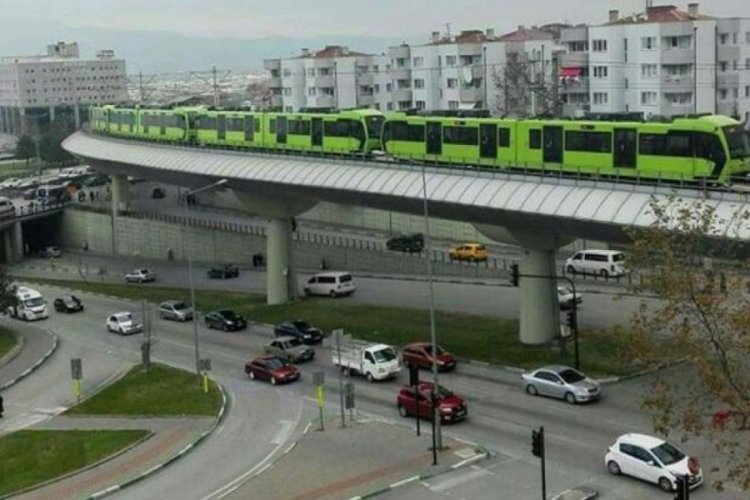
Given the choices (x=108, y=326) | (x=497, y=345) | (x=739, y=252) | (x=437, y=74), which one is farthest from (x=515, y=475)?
(x=437, y=74)

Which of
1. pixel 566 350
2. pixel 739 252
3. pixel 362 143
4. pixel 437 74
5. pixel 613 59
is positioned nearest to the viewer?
pixel 739 252

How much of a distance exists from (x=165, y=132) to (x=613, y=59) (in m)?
34.6

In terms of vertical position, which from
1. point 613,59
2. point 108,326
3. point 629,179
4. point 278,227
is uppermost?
point 613,59

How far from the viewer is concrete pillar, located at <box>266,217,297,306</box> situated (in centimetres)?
5959

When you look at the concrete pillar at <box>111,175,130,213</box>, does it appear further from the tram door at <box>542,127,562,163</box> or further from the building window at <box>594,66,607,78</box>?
the tram door at <box>542,127,562,163</box>

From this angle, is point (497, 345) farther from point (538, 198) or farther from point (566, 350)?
point (538, 198)

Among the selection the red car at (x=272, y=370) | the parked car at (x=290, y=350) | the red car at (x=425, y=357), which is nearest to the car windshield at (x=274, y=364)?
the red car at (x=272, y=370)

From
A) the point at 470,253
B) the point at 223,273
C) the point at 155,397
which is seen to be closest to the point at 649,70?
the point at 470,253

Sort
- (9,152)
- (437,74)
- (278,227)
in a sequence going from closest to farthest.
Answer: (278,227), (437,74), (9,152)

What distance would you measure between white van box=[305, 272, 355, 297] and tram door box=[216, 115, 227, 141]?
11.5 metres

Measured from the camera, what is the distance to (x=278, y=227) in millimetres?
59531

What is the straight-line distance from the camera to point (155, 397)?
1583 inches

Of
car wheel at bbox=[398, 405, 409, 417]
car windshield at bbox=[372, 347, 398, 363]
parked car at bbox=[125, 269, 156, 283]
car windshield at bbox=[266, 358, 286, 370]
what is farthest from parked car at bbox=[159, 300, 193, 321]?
car wheel at bbox=[398, 405, 409, 417]

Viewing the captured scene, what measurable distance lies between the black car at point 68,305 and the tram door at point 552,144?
3180 centimetres
